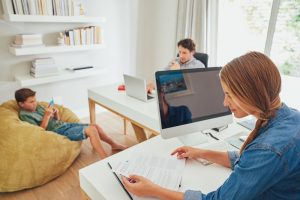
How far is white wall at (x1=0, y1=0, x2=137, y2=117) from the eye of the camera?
2.80 meters

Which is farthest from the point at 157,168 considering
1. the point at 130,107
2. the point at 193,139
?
the point at 130,107

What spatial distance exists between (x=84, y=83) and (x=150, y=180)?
2797 millimetres

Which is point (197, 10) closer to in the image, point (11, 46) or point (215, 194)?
point (11, 46)

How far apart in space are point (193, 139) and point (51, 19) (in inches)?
91.9

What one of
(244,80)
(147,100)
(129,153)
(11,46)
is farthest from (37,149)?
(244,80)

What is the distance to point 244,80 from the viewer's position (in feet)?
2.27

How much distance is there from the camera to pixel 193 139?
4.27 ft

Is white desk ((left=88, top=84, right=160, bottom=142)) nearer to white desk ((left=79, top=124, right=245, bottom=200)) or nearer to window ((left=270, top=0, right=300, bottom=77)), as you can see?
white desk ((left=79, top=124, right=245, bottom=200))

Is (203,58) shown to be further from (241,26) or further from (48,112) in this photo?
(48,112)

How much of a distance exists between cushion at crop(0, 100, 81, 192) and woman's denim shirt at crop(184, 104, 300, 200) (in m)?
1.72

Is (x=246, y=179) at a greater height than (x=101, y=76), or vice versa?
(x=246, y=179)

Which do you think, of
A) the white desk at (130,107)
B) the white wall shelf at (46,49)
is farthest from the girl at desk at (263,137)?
the white wall shelf at (46,49)

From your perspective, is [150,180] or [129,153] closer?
[150,180]

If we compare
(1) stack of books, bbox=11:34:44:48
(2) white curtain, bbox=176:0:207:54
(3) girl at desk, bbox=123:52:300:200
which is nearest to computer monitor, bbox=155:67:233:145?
(3) girl at desk, bbox=123:52:300:200
